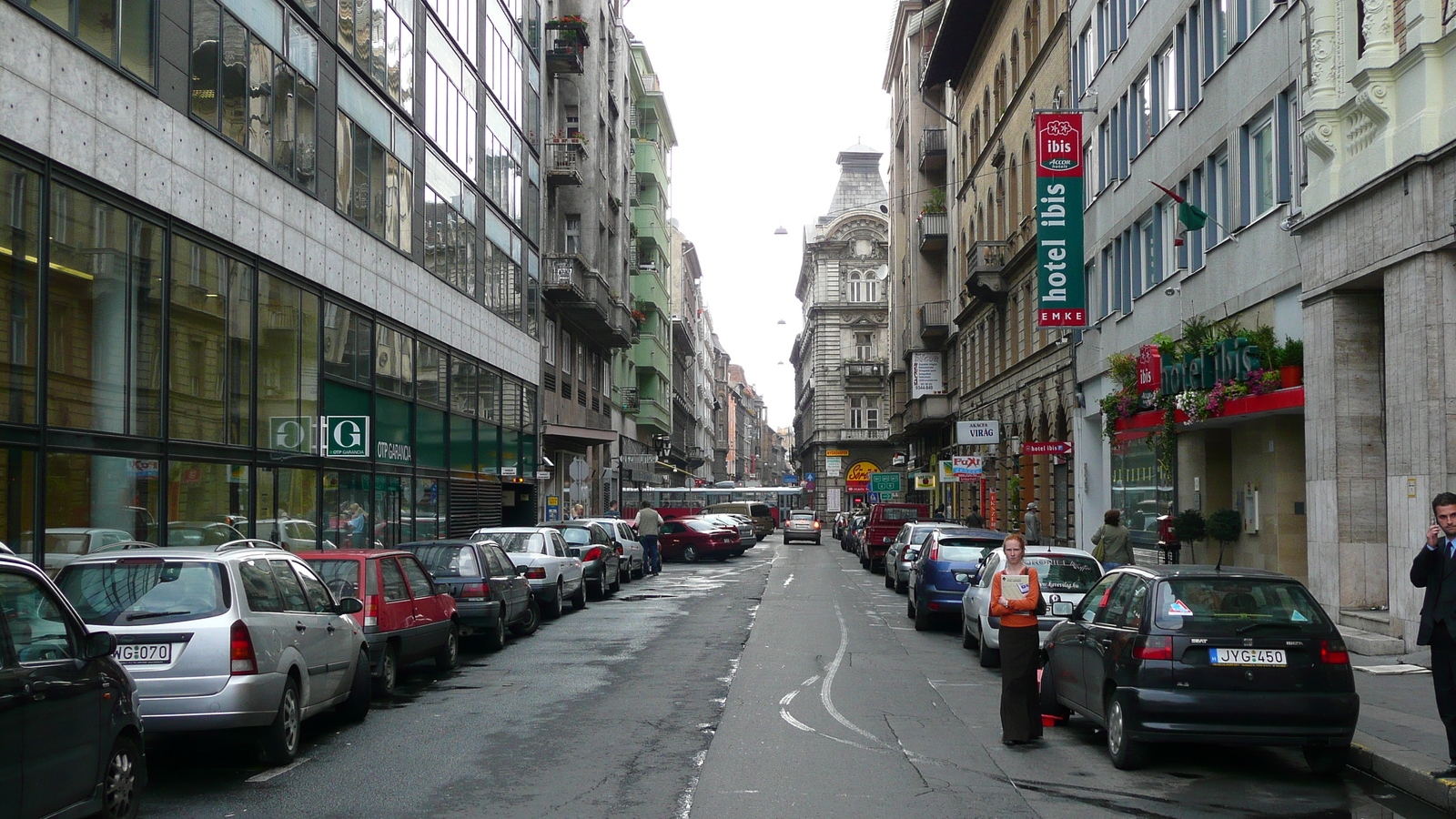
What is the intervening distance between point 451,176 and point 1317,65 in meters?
20.5

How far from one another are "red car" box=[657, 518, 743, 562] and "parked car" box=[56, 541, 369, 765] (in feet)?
110

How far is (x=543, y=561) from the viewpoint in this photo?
21266 mm

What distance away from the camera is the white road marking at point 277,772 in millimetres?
8836

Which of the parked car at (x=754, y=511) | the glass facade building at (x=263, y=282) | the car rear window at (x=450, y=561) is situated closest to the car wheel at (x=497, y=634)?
the car rear window at (x=450, y=561)

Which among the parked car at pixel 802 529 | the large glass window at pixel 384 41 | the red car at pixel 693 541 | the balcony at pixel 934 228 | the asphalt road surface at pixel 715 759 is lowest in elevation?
the parked car at pixel 802 529

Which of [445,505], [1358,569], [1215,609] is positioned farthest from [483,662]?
[445,505]

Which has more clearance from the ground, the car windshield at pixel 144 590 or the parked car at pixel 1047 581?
the car windshield at pixel 144 590

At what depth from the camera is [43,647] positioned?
6438 mm

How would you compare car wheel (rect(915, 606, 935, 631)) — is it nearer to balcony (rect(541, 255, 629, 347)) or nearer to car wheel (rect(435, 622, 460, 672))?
car wheel (rect(435, 622, 460, 672))

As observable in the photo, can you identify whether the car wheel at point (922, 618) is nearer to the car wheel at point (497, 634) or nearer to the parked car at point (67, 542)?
the car wheel at point (497, 634)

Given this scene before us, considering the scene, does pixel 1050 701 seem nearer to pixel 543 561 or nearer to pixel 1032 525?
pixel 543 561

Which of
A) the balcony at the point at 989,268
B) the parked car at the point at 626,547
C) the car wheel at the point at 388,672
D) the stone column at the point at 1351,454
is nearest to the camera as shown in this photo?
the car wheel at the point at 388,672

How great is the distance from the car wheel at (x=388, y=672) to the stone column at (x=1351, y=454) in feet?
36.9

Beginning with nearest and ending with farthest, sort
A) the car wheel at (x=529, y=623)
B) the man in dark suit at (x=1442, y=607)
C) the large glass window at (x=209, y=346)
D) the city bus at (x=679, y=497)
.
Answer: the man in dark suit at (x=1442, y=607), the large glass window at (x=209, y=346), the car wheel at (x=529, y=623), the city bus at (x=679, y=497)
